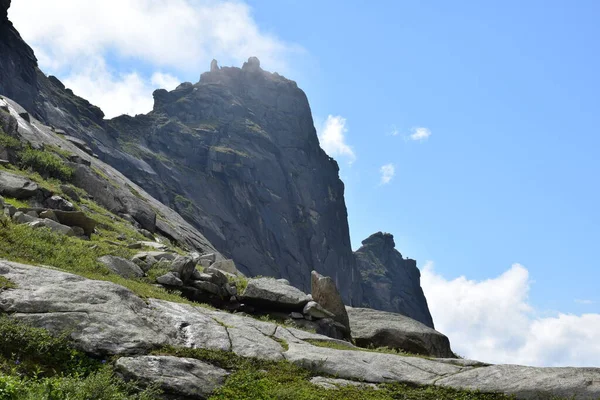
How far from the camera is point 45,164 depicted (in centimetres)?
3778

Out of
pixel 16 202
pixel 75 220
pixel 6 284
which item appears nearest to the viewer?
pixel 6 284

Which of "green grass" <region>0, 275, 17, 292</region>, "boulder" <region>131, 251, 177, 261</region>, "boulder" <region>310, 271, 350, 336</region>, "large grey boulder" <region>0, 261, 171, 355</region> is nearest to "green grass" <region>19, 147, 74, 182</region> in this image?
"boulder" <region>131, 251, 177, 261</region>

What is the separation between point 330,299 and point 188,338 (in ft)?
35.4

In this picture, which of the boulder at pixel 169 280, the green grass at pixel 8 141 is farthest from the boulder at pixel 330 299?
the green grass at pixel 8 141

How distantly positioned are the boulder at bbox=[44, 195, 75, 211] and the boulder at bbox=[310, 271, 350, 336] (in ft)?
49.2

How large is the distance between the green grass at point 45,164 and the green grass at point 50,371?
90.4ft

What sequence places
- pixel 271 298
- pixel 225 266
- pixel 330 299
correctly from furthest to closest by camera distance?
pixel 225 266, pixel 330 299, pixel 271 298

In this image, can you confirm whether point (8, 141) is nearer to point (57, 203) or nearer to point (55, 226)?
point (57, 203)

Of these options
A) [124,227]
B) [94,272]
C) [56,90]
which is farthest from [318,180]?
[94,272]

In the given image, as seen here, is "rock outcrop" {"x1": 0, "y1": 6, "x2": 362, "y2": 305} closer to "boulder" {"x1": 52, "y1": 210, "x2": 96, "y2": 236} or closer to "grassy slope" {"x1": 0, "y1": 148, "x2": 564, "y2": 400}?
"boulder" {"x1": 52, "y1": 210, "x2": 96, "y2": 236}

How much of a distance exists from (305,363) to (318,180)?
172 meters

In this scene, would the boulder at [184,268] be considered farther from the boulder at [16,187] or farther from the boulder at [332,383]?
the boulder at [16,187]

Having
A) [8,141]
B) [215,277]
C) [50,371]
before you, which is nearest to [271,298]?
[215,277]

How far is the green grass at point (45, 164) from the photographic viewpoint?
36969mm
